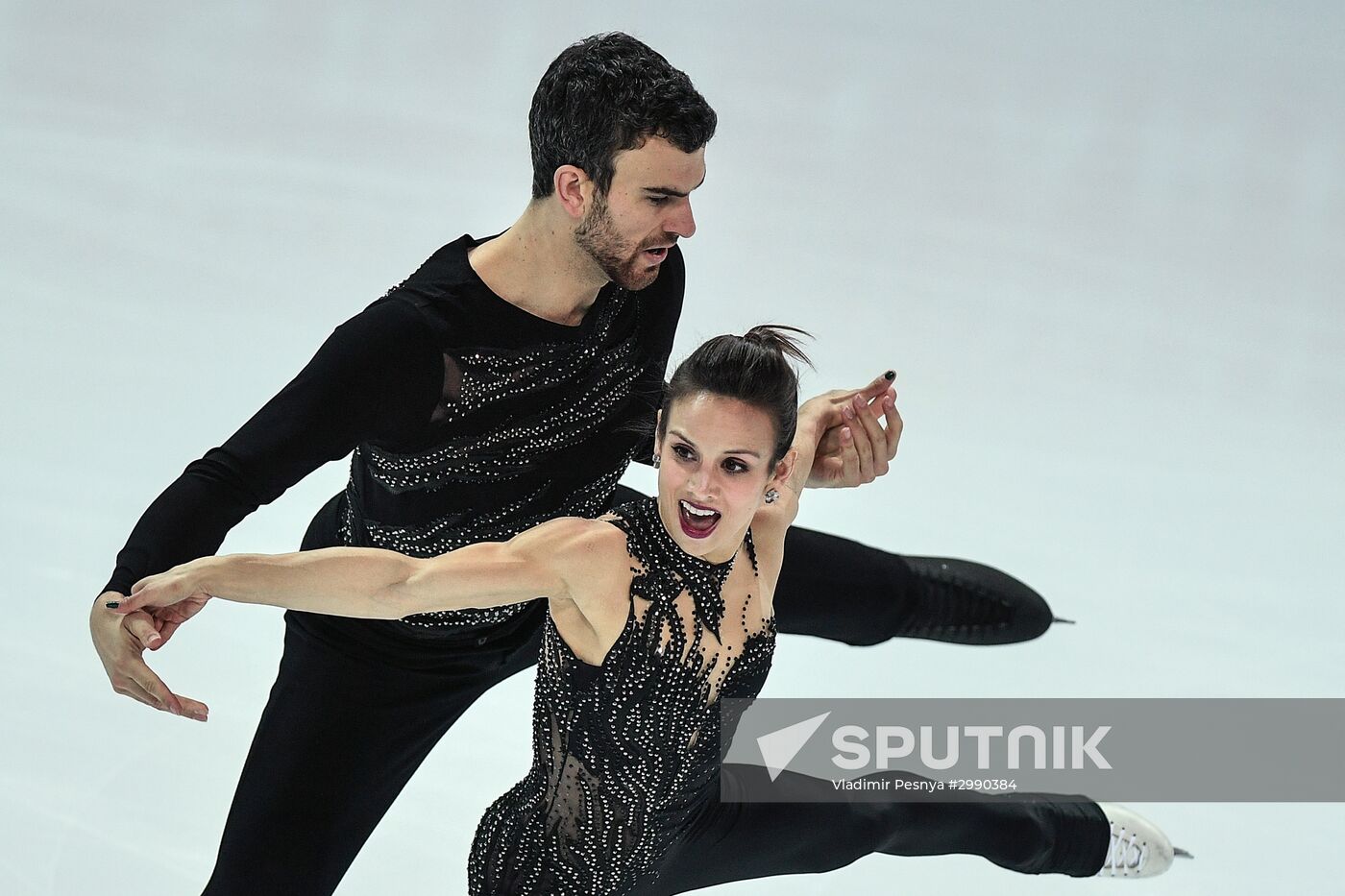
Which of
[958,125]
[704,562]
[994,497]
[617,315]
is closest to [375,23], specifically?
[958,125]

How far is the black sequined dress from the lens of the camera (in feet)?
8.23

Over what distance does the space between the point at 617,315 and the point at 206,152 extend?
10.5 ft

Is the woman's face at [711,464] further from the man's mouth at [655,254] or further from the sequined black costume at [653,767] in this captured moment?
the man's mouth at [655,254]

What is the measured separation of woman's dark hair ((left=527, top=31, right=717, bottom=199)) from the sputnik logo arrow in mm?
1412

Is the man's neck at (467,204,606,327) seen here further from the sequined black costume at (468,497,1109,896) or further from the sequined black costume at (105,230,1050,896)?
the sequined black costume at (468,497,1109,896)

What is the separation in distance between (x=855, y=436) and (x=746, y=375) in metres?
0.66

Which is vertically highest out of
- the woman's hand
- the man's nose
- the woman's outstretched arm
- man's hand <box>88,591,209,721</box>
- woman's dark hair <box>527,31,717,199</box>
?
woman's dark hair <box>527,31,717,199</box>

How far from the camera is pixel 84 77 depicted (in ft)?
19.3

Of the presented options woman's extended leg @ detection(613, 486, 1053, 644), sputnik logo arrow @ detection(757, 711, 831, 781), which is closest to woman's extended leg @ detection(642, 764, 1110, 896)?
woman's extended leg @ detection(613, 486, 1053, 644)

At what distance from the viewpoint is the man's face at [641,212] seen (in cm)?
257

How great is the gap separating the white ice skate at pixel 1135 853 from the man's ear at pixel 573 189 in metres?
1.70

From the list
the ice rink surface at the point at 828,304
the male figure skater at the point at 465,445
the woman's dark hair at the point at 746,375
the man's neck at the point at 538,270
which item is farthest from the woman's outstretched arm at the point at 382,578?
the ice rink surface at the point at 828,304

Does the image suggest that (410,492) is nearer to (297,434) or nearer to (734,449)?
(297,434)

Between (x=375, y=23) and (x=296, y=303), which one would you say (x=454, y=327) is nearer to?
(x=296, y=303)
